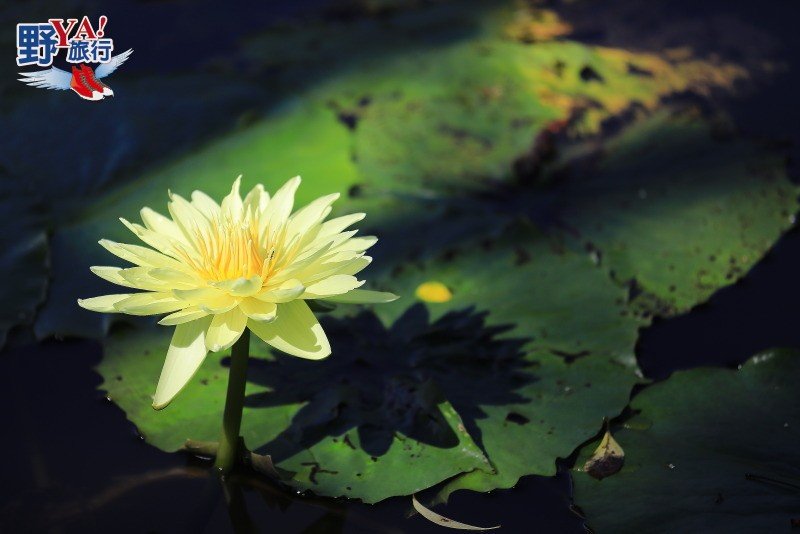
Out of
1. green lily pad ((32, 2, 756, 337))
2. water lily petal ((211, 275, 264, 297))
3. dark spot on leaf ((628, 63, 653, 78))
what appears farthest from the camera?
dark spot on leaf ((628, 63, 653, 78))

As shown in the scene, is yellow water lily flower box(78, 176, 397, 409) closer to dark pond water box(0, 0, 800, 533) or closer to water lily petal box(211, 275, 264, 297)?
water lily petal box(211, 275, 264, 297)

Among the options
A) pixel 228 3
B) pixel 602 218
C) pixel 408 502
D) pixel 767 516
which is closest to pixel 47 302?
pixel 408 502

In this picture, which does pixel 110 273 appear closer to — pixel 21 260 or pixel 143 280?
pixel 143 280

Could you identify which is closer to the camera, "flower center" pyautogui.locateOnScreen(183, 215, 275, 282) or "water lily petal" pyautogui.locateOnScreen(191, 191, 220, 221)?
"flower center" pyautogui.locateOnScreen(183, 215, 275, 282)

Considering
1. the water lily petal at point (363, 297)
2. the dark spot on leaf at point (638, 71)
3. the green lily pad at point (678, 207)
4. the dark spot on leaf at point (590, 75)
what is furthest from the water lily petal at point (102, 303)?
the dark spot on leaf at point (638, 71)

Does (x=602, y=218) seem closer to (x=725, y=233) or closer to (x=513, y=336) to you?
(x=725, y=233)

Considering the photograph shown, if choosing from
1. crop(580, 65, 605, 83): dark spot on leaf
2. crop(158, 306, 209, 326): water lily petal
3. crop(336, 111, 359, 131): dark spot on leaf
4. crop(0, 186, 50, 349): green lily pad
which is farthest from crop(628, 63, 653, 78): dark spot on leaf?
crop(158, 306, 209, 326): water lily petal

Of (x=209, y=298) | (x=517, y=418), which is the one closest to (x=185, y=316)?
(x=209, y=298)
